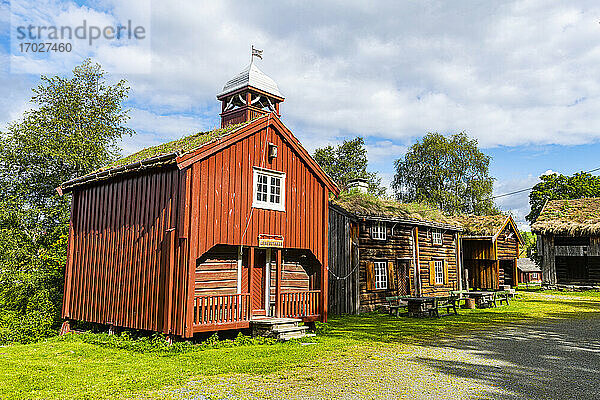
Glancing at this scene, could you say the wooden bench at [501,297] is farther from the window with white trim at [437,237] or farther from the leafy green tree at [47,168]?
the leafy green tree at [47,168]

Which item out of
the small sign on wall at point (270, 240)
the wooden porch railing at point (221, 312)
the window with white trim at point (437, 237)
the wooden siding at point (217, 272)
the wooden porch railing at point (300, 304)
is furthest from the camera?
the window with white trim at point (437, 237)

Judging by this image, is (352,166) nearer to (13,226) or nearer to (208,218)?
(13,226)

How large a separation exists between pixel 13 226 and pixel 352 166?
40.1m

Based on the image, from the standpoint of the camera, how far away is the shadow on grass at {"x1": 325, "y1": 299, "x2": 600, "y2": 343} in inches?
575

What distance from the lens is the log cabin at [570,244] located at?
3450 cm

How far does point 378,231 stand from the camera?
2206cm

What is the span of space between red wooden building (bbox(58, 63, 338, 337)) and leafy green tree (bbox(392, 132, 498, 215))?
35180mm

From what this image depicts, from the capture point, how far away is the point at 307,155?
1591cm

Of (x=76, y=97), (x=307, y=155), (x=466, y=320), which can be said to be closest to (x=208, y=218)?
(x=307, y=155)

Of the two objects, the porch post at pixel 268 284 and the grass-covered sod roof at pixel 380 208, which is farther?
the grass-covered sod roof at pixel 380 208

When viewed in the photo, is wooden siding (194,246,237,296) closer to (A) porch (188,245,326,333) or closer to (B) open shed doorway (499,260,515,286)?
(A) porch (188,245,326,333)

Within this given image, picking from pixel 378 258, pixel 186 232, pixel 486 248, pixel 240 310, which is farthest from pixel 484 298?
pixel 186 232

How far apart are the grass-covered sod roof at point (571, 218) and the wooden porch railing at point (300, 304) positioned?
26.7m

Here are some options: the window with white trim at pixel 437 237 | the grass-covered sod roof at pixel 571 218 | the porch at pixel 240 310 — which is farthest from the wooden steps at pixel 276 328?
the grass-covered sod roof at pixel 571 218
